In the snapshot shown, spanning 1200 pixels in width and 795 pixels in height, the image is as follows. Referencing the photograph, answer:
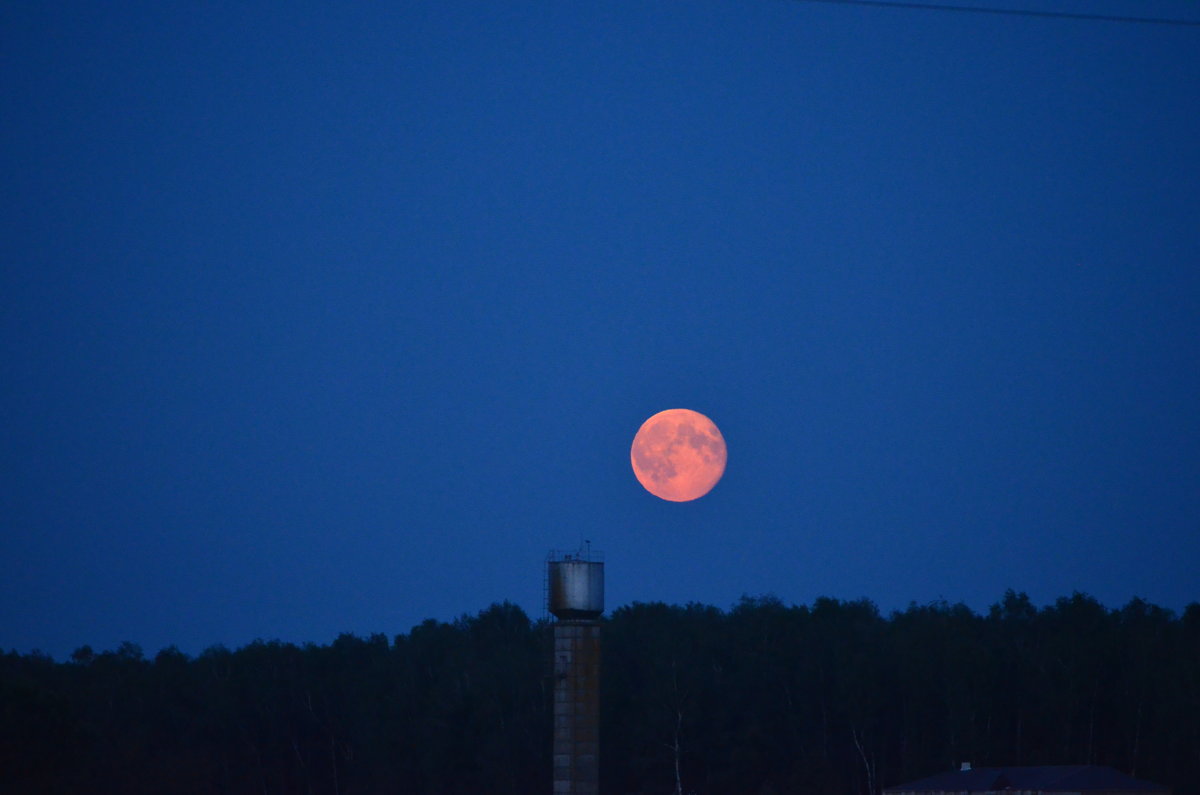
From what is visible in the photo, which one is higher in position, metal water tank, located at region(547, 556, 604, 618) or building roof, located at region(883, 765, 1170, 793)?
metal water tank, located at region(547, 556, 604, 618)

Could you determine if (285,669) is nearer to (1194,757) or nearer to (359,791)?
(359,791)

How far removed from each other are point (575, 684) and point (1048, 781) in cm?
2040

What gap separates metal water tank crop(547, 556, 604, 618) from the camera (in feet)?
179

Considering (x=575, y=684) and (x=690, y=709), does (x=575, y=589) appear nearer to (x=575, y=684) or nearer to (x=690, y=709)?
(x=575, y=684)

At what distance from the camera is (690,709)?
82188 mm

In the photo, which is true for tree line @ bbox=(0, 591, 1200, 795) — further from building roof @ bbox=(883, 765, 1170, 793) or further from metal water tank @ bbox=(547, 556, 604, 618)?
building roof @ bbox=(883, 765, 1170, 793)

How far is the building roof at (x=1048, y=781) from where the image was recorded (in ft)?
181

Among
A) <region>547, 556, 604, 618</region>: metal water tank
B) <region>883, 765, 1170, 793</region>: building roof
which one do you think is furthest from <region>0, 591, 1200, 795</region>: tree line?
<region>883, 765, 1170, 793</region>: building roof

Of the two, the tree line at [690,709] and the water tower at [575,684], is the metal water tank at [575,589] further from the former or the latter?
the tree line at [690,709]

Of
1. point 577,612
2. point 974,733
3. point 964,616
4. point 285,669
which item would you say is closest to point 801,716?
point 974,733

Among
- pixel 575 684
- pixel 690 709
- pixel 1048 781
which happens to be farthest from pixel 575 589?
pixel 690 709

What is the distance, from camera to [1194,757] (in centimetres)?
7150

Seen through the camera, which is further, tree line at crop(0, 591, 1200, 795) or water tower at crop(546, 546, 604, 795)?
tree line at crop(0, 591, 1200, 795)

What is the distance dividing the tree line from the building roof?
16.0 metres
